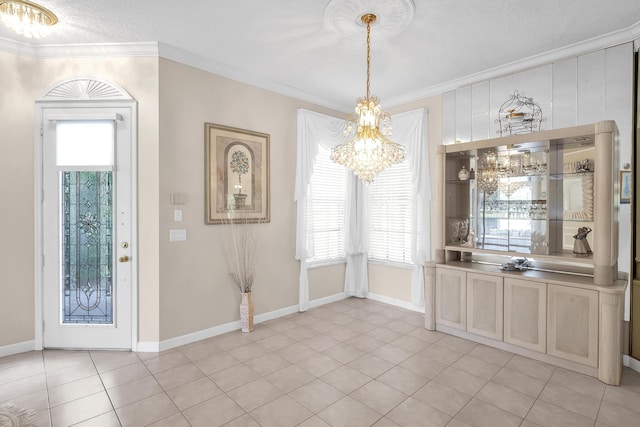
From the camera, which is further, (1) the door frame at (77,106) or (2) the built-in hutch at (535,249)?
(1) the door frame at (77,106)

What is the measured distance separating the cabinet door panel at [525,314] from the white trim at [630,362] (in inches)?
30.8

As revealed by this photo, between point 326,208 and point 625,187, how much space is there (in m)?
3.61

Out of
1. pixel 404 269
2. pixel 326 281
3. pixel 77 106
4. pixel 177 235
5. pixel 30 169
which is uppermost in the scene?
pixel 77 106

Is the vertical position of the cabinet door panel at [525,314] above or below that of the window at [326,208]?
below

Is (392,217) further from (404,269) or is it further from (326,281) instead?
(326,281)

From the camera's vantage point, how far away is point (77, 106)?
11.7 feet

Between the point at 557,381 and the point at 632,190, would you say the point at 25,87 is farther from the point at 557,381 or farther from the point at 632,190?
the point at 632,190

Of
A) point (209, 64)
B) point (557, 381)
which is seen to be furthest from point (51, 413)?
point (557, 381)

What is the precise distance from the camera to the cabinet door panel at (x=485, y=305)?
11.9 ft

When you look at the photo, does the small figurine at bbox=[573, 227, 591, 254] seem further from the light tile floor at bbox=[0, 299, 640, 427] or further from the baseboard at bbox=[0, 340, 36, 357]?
the baseboard at bbox=[0, 340, 36, 357]

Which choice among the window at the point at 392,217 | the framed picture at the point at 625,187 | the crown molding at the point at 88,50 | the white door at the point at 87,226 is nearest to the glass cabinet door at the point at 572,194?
the framed picture at the point at 625,187

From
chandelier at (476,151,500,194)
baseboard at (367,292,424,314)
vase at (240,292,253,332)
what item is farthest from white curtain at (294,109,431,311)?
vase at (240,292,253,332)

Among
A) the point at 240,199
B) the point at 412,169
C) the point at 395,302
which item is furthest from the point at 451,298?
the point at 240,199

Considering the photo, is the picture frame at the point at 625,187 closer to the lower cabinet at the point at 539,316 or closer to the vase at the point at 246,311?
the lower cabinet at the point at 539,316
